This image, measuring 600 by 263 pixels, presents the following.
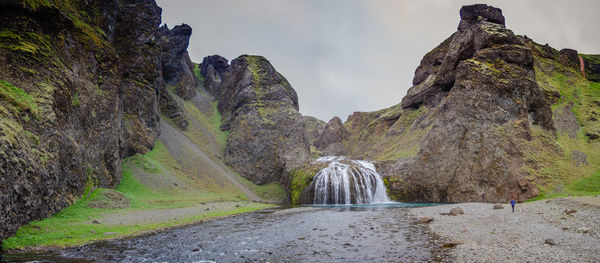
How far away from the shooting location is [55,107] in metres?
21.9

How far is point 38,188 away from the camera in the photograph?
55.3 feet

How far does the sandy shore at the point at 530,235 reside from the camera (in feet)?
35.1

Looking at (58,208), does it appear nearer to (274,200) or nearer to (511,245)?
(511,245)

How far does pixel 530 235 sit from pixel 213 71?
120 meters

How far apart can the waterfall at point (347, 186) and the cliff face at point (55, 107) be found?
102ft

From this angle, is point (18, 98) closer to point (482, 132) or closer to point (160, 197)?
point (160, 197)

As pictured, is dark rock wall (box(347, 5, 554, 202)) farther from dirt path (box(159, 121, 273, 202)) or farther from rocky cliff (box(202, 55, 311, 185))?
dirt path (box(159, 121, 273, 202))

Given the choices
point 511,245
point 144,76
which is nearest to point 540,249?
point 511,245

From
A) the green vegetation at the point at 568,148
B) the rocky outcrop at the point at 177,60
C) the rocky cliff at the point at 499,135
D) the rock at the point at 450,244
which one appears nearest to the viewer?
the rock at the point at 450,244

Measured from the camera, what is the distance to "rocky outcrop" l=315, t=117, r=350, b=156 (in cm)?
13300

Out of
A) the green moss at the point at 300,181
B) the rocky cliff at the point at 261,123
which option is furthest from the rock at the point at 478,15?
the green moss at the point at 300,181

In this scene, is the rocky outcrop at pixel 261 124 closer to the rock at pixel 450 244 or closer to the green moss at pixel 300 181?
the green moss at pixel 300 181

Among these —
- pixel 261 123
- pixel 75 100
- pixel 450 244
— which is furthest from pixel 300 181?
pixel 450 244

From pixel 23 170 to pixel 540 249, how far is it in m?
26.4
